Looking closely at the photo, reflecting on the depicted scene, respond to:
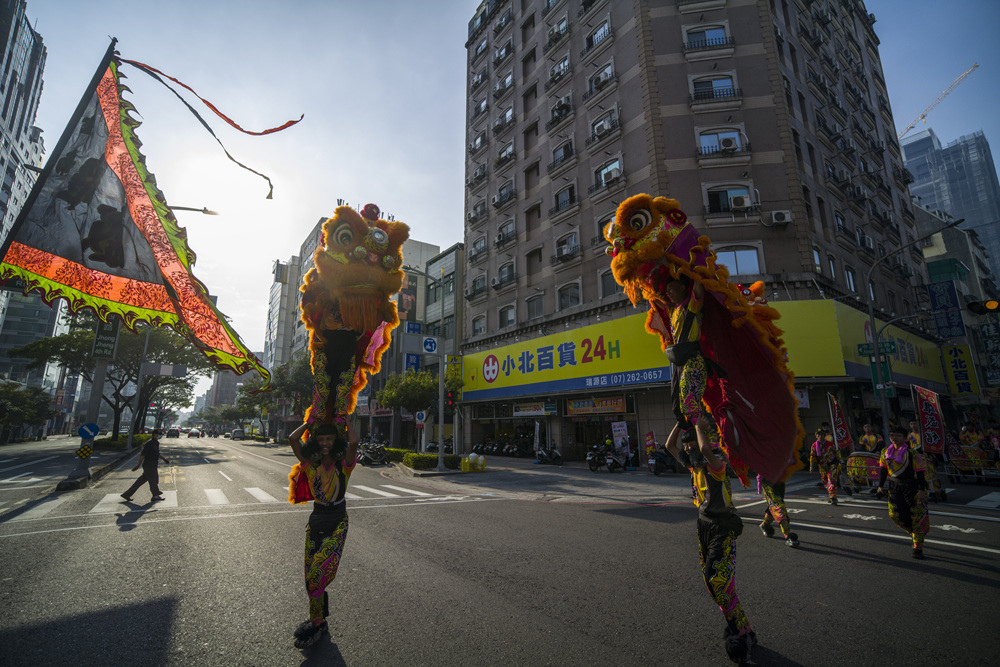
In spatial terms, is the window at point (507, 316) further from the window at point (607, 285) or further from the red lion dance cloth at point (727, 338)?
the red lion dance cloth at point (727, 338)

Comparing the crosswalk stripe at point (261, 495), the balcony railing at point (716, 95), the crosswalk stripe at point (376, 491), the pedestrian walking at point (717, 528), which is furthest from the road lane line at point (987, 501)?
the balcony railing at point (716, 95)

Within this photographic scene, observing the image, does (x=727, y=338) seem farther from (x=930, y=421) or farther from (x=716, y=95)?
(x=716, y=95)

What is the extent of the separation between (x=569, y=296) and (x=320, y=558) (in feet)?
64.9

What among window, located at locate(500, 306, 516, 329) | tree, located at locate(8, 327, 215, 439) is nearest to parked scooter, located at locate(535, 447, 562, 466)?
window, located at locate(500, 306, 516, 329)

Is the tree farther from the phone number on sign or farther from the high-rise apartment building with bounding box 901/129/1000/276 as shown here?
the high-rise apartment building with bounding box 901/129/1000/276

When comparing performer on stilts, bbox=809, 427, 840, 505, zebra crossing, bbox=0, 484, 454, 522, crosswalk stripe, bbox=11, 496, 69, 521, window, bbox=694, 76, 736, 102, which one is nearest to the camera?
crosswalk stripe, bbox=11, 496, 69, 521

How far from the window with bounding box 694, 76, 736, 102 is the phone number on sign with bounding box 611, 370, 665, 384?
1222 cm

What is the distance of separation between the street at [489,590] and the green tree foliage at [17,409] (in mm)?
43139

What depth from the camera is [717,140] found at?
60.8ft

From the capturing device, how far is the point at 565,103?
2362 centimetres

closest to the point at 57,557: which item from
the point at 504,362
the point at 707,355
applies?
the point at 707,355

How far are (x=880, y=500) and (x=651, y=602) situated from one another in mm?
9186

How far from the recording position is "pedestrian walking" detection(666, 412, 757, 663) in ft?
9.11

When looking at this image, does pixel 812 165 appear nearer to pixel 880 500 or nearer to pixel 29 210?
pixel 880 500
